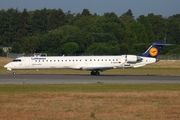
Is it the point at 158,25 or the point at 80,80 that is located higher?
the point at 158,25

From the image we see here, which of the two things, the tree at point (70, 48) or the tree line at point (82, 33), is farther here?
the tree line at point (82, 33)

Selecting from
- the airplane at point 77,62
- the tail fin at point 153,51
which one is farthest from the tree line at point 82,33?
the airplane at point 77,62

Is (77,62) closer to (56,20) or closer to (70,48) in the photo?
(70,48)

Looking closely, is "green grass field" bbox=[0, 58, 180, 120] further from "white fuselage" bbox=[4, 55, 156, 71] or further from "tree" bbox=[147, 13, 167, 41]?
"tree" bbox=[147, 13, 167, 41]

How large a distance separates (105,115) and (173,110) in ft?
10.5

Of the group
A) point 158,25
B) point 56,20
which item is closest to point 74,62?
point 56,20

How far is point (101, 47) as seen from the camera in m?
87.1

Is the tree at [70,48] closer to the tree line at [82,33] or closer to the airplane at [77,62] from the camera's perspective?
the tree line at [82,33]

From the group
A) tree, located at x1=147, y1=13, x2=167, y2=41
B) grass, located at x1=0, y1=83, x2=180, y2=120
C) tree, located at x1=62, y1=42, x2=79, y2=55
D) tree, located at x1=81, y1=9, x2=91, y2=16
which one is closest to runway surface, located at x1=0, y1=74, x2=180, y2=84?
grass, located at x1=0, y1=83, x2=180, y2=120

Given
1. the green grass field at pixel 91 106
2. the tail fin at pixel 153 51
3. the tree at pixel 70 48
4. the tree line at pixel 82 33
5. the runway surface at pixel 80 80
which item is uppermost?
the tree line at pixel 82 33

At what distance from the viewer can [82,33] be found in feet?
339

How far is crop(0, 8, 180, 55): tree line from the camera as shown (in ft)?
315

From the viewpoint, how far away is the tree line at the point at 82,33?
96.1 m

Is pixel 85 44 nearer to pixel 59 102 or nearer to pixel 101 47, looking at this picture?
pixel 101 47
